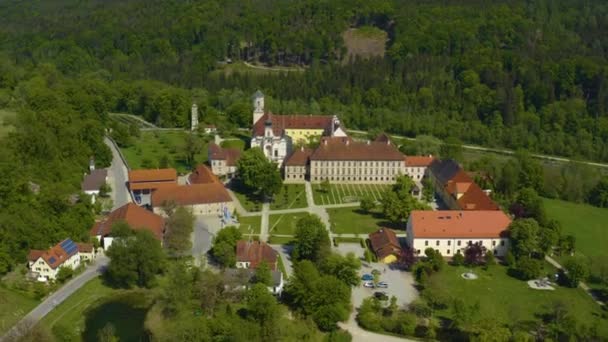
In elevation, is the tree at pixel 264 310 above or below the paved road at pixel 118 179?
above

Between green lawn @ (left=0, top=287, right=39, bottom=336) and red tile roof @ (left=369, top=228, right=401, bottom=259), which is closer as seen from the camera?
green lawn @ (left=0, top=287, right=39, bottom=336)

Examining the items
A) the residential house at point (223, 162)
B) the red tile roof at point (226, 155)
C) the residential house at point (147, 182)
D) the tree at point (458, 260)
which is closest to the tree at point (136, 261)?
the residential house at point (147, 182)

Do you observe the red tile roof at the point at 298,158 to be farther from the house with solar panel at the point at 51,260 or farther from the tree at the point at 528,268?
the tree at the point at 528,268

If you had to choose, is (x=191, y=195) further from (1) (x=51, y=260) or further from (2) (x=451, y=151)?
(2) (x=451, y=151)

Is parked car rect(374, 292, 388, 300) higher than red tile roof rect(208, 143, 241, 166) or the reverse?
higher

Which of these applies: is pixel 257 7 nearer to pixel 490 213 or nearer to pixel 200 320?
pixel 490 213

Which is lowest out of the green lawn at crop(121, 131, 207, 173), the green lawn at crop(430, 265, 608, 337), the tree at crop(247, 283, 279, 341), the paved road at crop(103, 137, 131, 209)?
the green lawn at crop(121, 131, 207, 173)

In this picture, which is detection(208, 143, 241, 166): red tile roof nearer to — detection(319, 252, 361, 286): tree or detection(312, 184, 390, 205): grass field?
detection(312, 184, 390, 205): grass field

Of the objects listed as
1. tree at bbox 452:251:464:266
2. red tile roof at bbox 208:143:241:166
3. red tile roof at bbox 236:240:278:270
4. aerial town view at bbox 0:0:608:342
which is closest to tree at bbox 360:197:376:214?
aerial town view at bbox 0:0:608:342

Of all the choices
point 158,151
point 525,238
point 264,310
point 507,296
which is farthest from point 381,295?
point 158,151
